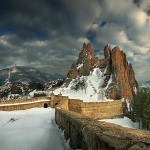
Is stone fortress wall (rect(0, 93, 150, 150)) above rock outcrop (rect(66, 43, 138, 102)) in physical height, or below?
below

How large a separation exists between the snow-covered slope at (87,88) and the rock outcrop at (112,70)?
176cm

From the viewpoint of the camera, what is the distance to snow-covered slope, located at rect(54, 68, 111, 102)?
77.2 meters

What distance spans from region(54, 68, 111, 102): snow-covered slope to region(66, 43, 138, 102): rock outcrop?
5.77 ft

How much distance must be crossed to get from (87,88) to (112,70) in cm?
1171

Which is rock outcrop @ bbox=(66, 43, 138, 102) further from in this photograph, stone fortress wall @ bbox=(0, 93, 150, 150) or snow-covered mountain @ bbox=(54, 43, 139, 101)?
stone fortress wall @ bbox=(0, 93, 150, 150)

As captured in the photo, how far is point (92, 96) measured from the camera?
77562mm

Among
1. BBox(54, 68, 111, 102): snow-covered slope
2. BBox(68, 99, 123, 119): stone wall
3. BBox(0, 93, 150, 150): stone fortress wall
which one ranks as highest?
BBox(54, 68, 111, 102): snow-covered slope

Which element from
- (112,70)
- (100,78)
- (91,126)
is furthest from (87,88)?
(91,126)

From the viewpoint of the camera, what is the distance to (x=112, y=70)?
83188 millimetres

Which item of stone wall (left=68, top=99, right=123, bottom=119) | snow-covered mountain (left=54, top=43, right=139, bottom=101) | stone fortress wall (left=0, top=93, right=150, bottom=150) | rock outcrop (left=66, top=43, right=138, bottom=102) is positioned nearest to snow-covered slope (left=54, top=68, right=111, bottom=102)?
snow-covered mountain (left=54, top=43, right=139, bottom=101)

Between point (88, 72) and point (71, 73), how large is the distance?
22.7 ft

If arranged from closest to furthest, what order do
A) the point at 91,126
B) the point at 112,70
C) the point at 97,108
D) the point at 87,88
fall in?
1. the point at 91,126
2. the point at 97,108
3. the point at 87,88
4. the point at 112,70

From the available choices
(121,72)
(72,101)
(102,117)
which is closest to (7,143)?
(72,101)

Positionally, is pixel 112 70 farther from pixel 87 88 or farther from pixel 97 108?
pixel 97 108
